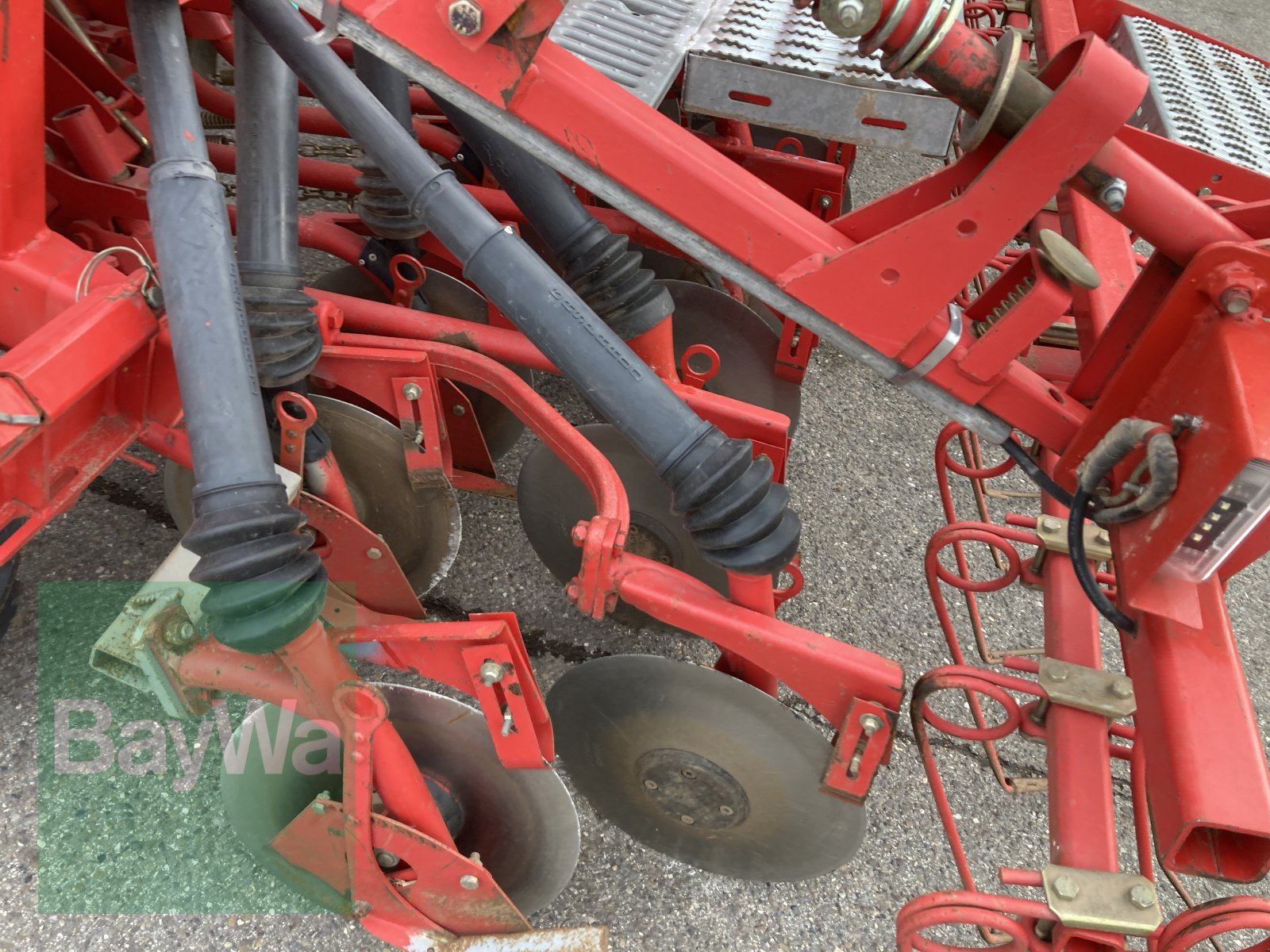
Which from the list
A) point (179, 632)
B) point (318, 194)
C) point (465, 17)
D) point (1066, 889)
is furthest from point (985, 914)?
point (318, 194)

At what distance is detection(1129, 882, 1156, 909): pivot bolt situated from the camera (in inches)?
43.0

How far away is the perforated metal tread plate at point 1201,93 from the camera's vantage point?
6.20 feet

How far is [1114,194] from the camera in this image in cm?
114

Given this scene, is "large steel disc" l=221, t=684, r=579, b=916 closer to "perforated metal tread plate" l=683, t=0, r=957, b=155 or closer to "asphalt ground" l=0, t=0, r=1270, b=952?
"asphalt ground" l=0, t=0, r=1270, b=952

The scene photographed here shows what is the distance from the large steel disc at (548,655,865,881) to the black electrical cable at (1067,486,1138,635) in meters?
0.48

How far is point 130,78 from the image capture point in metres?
3.45

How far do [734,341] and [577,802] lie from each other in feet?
4.08

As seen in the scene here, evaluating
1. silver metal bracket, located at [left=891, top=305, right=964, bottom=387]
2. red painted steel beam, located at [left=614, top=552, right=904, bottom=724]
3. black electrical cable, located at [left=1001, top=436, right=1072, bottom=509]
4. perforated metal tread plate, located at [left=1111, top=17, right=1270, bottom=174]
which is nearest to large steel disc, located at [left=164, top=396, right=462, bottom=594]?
red painted steel beam, located at [left=614, top=552, right=904, bottom=724]

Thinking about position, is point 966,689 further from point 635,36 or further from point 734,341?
point 635,36

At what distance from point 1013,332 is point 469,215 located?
85 cm

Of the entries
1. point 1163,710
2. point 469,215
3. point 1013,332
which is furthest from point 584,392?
point 1163,710

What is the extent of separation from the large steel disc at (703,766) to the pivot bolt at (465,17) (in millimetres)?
976

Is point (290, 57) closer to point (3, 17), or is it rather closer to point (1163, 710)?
point (3, 17)

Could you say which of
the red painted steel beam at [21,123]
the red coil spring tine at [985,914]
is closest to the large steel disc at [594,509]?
the red coil spring tine at [985,914]
